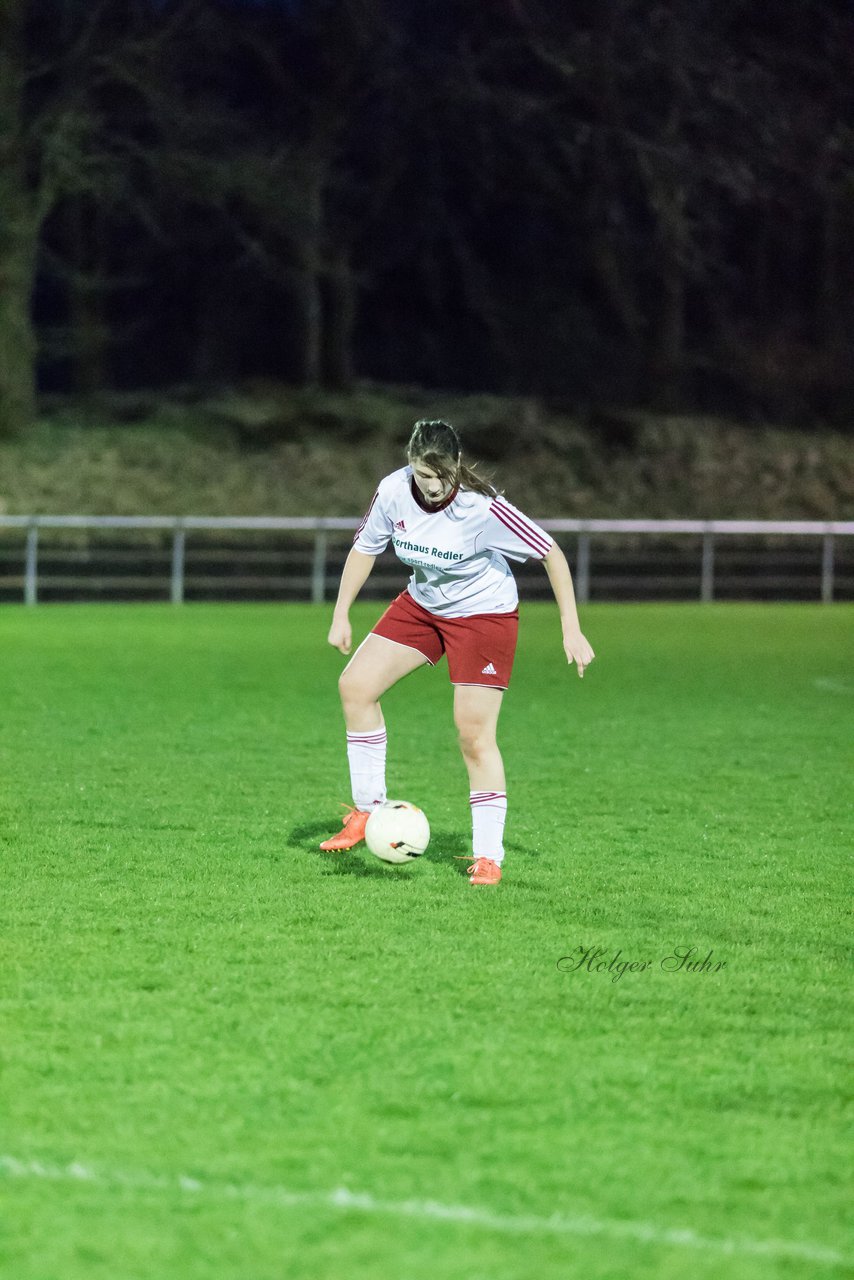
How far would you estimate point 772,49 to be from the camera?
97.8 ft

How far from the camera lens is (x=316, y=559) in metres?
23.6

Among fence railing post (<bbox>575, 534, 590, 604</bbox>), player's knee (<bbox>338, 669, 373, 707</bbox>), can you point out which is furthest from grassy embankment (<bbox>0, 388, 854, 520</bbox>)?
player's knee (<bbox>338, 669, 373, 707</bbox>)

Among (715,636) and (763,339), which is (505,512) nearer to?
(715,636)

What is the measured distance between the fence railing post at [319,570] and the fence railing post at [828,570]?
7.49 metres

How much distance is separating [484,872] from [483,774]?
377mm

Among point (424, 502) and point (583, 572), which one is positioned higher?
point (424, 502)

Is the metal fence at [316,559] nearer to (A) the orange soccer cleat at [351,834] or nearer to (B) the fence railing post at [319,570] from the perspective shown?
(B) the fence railing post at [319,570]

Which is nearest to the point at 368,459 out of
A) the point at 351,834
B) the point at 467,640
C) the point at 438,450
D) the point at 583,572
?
the point at 583,572

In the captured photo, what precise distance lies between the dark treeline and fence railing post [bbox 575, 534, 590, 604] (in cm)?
783

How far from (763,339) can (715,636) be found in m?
20.7

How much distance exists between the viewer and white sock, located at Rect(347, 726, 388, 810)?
6.95 meters

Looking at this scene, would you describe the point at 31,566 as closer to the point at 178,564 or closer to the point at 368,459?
the point at 178,564

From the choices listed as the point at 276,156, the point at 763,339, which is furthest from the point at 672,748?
the point at 763,339

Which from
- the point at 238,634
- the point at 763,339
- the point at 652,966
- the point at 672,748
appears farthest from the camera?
the point at 763,339
